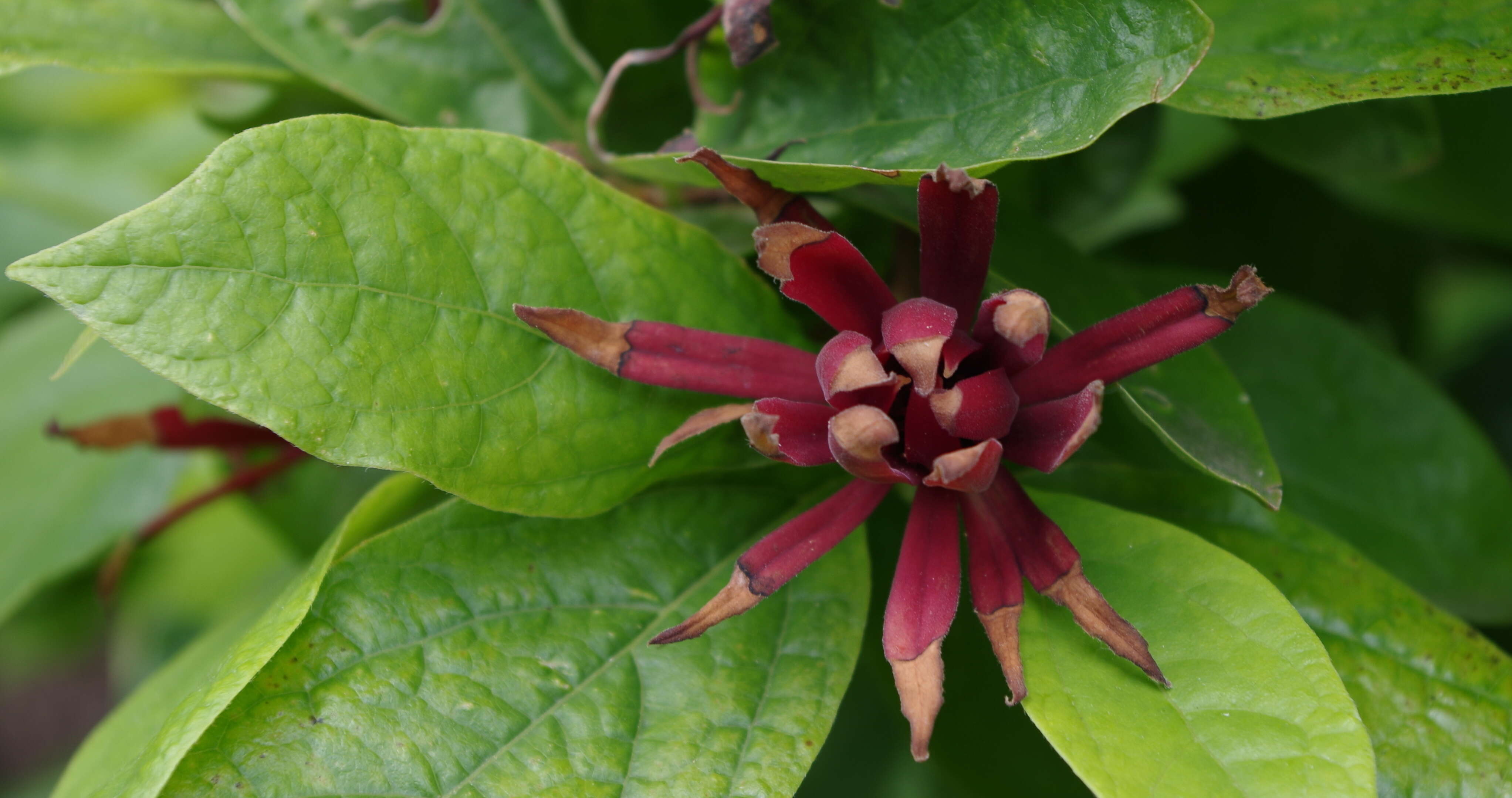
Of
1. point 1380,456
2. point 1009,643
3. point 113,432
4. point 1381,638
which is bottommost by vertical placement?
point 1380,456

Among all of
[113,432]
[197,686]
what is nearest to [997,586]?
[197,686]

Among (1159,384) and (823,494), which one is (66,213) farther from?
(1159,384)

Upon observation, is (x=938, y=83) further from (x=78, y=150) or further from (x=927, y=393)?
(x=78, y=150)

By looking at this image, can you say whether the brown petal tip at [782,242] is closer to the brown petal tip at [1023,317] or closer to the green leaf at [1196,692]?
the brown petal tip at [1023,317]

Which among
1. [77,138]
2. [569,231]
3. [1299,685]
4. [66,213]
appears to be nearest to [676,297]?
[569,231]

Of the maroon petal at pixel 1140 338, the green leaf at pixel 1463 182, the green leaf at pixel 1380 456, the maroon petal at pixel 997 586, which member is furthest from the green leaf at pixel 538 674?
the green leaf at pixel 1463 182

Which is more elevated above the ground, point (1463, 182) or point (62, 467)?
point (62, 467)
